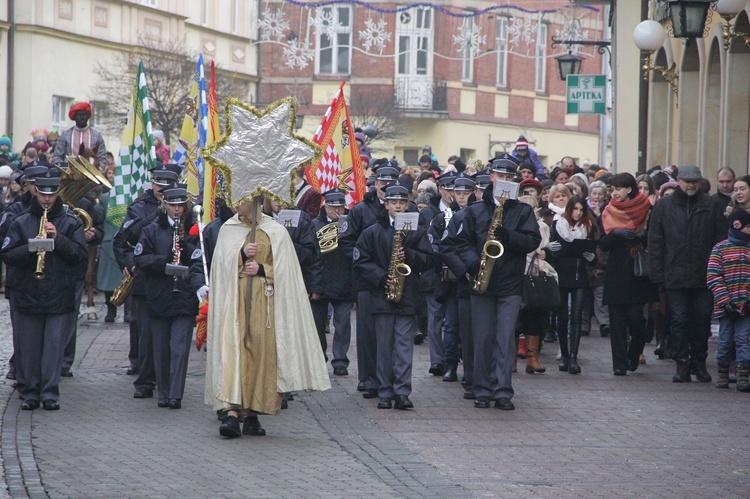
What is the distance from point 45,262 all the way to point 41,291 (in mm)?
237

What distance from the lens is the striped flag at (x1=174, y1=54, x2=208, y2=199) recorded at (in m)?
14.1

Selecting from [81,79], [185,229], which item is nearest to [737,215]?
[185,229]

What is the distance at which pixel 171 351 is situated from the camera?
1195cm

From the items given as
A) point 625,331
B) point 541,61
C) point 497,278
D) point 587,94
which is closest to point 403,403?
point 497,278

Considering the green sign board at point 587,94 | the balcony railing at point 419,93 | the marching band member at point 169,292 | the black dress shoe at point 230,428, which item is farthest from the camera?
the balcony railing at point 419,93

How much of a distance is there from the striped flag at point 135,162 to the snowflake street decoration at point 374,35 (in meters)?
30.6

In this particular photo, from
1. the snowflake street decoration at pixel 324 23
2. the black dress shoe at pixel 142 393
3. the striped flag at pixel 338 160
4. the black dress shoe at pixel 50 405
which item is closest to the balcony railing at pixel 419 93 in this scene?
the snowflake street decoration at pixel 324 23

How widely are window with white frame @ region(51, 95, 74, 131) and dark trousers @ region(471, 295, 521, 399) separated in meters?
26.7

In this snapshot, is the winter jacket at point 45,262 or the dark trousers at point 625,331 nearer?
the winter jacket at point 45,262

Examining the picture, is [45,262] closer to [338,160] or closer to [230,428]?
[230,428]

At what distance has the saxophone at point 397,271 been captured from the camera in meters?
12.1

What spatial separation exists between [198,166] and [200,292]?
319cm

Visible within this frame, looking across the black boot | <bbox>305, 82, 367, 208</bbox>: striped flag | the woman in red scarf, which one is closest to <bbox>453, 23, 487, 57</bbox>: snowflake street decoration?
<bbox>305, 82, 367, 208</bbox>: striped flag

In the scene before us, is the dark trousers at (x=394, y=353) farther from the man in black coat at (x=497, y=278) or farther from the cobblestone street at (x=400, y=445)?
the man in black coat at (x=497, y=278)
